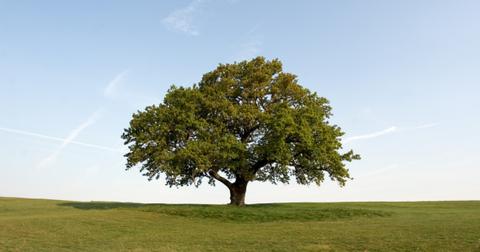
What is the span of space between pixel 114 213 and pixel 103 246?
42.9 ft

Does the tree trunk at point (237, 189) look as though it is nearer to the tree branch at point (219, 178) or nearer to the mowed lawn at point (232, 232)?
the tree branch at point (219, 178)

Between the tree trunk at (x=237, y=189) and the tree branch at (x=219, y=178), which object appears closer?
the tree branch at (x=219, y=178)

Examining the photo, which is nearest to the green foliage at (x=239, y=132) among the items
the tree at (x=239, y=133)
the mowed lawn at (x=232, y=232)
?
the tree at (x=239, y=133)

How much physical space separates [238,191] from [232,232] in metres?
19.3

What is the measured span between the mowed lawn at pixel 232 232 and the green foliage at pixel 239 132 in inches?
282

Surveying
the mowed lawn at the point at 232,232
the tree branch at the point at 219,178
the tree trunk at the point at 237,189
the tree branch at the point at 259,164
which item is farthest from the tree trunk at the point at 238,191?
the mowed lawn at the point at 232,232

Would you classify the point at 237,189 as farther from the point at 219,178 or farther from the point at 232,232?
the point at 232,232

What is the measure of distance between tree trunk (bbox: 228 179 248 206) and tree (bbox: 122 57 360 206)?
7cm

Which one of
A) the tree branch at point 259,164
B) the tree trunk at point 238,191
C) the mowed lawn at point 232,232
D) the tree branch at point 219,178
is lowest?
the mowed lawn at point 232,232

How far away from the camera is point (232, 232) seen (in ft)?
94.8

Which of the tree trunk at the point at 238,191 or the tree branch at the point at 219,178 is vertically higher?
the tree branch at the point at 219,178

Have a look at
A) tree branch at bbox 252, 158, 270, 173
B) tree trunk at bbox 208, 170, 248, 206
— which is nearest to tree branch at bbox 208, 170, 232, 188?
tree trunk at bbox 208, 170, 248, 206

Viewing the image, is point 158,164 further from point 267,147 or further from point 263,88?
point 263,88

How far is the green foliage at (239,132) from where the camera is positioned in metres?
44.0
